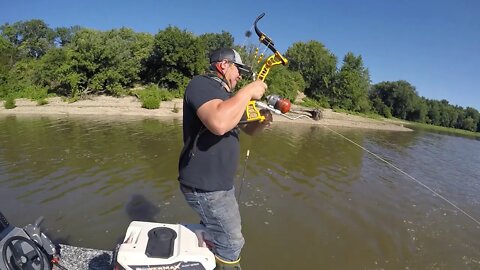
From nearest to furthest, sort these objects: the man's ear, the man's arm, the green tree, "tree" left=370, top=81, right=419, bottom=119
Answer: the man's arm, the man's ear, the green tree, "tree" left=370, top=81, right=419, bottom=119

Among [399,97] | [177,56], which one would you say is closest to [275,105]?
[177,56]

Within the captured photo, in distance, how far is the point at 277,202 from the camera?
8.52m

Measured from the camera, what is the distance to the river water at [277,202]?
620cm

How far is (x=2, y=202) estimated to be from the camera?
23.5ft

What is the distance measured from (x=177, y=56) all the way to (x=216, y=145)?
111 ft

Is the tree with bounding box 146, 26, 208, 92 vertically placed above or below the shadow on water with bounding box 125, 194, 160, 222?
above

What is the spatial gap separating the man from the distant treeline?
30858 mm

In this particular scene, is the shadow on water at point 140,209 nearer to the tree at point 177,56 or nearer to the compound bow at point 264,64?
the compound bow at point 264,64

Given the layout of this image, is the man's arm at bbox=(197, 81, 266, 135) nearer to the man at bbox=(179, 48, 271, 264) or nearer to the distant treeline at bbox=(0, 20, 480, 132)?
the man at bbox=(179, 48, 271, 264)

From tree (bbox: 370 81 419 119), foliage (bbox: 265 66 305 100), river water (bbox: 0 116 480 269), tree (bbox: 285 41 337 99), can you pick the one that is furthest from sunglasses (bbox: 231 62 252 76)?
tree (bbox: 370 81 419 119)

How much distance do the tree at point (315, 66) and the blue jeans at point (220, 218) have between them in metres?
50.7

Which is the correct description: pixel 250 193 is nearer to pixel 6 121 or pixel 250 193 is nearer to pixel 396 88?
pixel 6 121

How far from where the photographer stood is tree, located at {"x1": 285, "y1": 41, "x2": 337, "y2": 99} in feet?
176

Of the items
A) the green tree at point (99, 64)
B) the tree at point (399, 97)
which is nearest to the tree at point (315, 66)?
the tree at point (399, 97)
